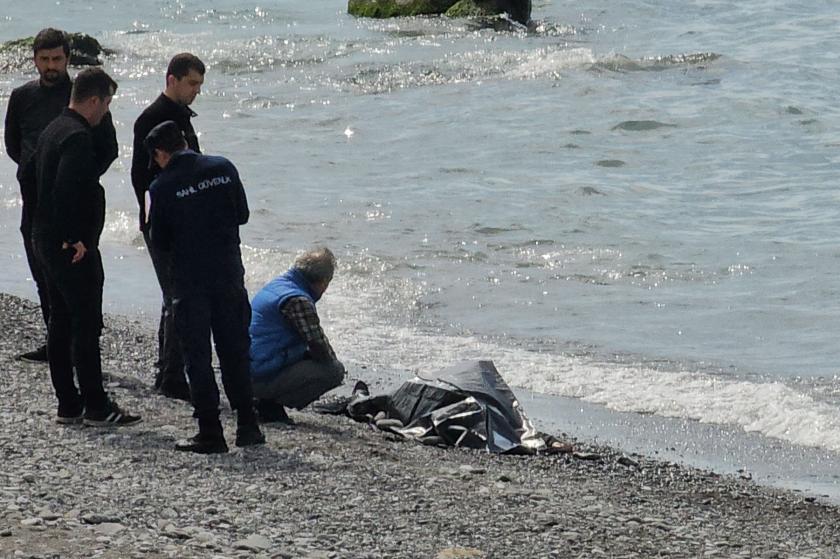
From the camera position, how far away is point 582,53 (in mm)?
30781

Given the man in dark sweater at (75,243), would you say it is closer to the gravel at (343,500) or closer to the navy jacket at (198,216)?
the gravel at (343,500)

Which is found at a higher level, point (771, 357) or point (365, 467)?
point (365, 467)

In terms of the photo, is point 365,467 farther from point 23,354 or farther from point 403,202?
point 403,202

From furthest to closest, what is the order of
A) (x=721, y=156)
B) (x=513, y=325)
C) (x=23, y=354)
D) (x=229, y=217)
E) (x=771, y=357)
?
(x=721, y=156) < (x=513, y=325) < (x=771, y=357) < (x=23, y=354) < (x=229, y=217)

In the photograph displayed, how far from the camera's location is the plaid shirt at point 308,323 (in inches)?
318

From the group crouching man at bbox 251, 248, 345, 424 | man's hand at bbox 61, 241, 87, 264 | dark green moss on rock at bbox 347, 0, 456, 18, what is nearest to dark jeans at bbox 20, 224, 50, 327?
man's hand at bbox 61, 241, 87, 264

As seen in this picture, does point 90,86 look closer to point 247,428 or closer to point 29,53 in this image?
point 247,428

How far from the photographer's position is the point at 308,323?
8141 millimetres

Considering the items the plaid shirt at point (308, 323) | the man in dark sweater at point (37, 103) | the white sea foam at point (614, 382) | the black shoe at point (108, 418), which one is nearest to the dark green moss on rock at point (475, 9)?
the white sea foam at point (614, 382)

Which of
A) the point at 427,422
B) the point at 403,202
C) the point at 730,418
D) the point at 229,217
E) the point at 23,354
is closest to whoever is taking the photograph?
the point at 229,217

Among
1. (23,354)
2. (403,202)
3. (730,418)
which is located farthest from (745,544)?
(403,202)

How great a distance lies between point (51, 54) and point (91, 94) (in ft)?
3.40

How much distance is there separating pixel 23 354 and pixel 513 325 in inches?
193

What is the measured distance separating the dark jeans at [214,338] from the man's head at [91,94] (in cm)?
104
